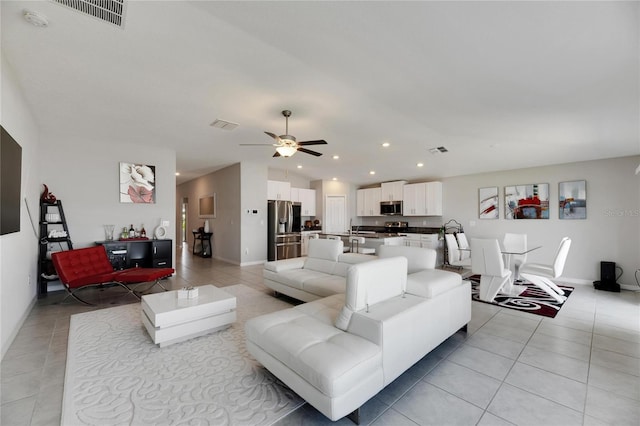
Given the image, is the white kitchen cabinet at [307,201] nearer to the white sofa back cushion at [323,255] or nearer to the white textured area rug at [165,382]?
the white sofa back cushion at [323,255]

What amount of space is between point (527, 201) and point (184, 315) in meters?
7.10

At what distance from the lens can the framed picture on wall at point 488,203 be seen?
6.70m

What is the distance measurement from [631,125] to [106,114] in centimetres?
707

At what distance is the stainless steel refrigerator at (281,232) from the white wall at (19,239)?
14.8 ft

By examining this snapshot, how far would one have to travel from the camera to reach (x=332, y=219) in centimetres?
931

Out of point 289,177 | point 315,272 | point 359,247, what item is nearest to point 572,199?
point 359,247

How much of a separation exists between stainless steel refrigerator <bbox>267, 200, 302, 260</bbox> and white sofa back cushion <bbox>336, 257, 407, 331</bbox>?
17.5ft

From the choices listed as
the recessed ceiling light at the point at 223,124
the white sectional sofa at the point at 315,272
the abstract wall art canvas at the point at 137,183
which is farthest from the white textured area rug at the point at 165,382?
the abstract wall art canvas at the point at 137,183

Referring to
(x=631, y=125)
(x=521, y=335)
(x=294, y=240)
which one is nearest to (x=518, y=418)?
(x=521, y=335)

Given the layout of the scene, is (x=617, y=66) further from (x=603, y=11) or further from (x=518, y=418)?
(x=518, y=418)

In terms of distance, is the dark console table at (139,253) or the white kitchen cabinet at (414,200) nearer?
the dark console table at (139,253)

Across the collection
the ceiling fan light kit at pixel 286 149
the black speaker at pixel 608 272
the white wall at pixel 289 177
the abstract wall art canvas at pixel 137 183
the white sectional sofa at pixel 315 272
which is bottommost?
the black speaker at pixel 608 272

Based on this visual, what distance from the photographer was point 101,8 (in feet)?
6.17

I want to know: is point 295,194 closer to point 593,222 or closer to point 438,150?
point 438,150
